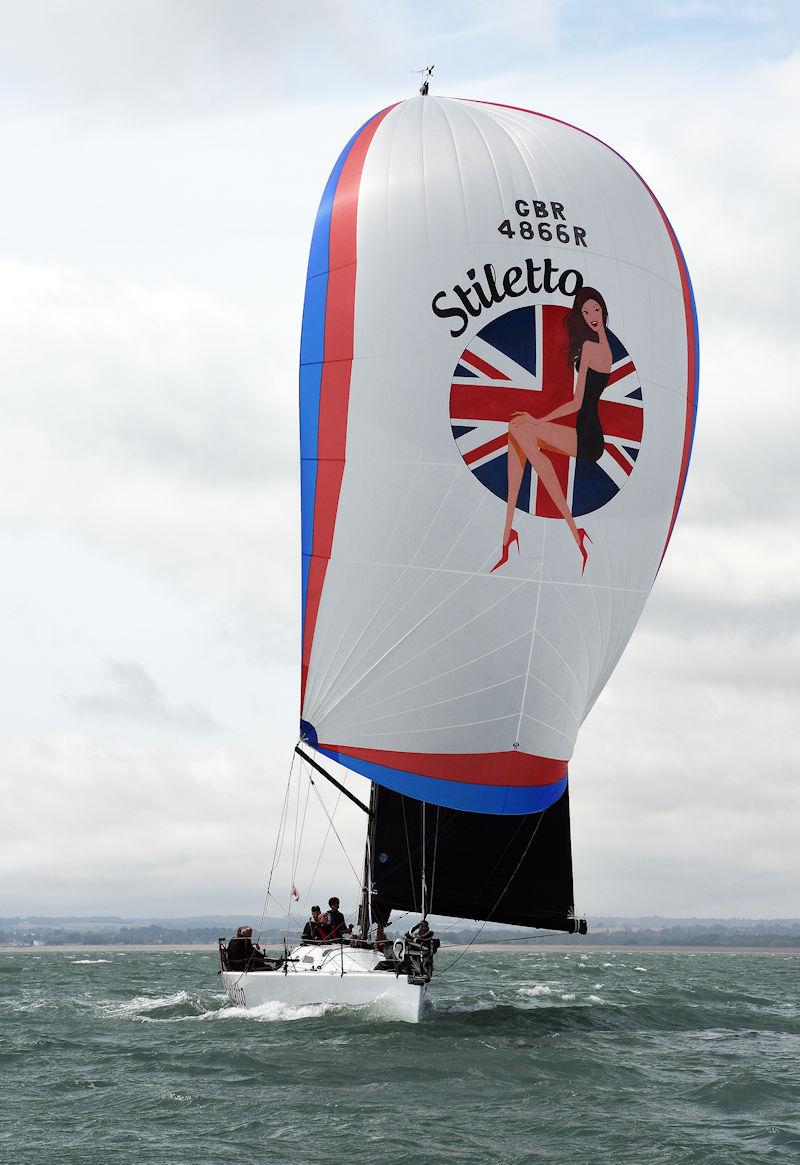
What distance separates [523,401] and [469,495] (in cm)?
142

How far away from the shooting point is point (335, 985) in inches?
672

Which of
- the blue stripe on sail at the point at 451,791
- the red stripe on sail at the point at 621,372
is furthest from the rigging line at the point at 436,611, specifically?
the red stripe on sail at the point at 621,372

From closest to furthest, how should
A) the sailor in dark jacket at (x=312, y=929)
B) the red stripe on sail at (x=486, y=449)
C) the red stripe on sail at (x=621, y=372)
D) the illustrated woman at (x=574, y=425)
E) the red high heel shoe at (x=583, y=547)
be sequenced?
the red stripe on sail at (x=486, y=449) → the illustrated woman at (x=574, y=425) → the red high heel shoe at (x=583, y=547) → the red stripe on sail at (x=621, y=372) → the sailor in dark jacket at (x=312, y=929)

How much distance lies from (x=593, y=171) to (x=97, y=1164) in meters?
14.0

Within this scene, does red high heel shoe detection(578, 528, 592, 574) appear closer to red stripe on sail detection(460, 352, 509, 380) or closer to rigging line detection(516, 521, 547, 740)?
rigging line detection(516, 521, 547, 740)

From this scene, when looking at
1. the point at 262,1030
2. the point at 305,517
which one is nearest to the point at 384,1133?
the point at 262,1030

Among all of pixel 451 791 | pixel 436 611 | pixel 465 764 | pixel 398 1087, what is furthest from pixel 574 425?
pixel 398 1087

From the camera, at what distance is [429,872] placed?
19.0 meters

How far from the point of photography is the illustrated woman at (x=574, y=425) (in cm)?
1741

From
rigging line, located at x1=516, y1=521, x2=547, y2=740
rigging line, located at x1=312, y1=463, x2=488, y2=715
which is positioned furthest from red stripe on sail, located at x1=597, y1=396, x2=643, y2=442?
rigging line, located at x1=312, y1=463, x2=488, y2=715

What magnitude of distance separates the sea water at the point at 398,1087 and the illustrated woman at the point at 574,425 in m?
5.96

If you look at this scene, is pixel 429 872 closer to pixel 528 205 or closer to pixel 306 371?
pixel 306 371

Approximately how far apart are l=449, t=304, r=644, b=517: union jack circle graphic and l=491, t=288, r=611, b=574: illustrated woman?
68 millimetres

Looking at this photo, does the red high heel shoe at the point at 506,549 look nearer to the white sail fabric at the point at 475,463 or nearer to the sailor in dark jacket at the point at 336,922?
the white sail fabric at the point at 475,463
